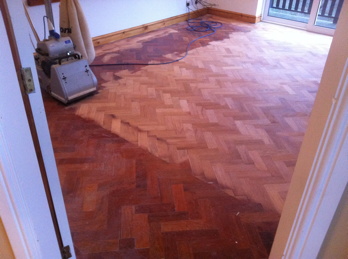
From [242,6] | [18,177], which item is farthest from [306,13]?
[18,177]

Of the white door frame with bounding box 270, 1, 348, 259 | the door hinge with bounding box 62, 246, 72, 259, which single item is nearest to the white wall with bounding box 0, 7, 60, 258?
the door hinge with bounding box 62, 246, 72, 259

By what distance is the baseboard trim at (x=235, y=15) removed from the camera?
219 inches

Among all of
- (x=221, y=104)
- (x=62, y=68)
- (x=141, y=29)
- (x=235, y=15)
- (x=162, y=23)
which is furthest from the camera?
(x=235, y=15)

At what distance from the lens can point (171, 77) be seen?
350 cm

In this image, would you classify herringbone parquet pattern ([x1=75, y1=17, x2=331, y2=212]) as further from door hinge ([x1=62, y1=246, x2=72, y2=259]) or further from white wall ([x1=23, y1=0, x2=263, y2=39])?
Answer: door hinge ([x1=62, y1=246, x2=72, y2=259])

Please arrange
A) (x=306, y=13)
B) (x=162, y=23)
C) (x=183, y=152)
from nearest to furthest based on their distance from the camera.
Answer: (x=183, y=152) < (x=162, y=23) < (x=306, y=13)

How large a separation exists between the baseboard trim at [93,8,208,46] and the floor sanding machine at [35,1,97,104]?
4.78 ft

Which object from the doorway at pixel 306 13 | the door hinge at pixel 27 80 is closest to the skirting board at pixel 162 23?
the doorway at pixel 306 13

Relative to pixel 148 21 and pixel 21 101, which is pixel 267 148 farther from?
pixel 148 21

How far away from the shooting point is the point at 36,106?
991 mm

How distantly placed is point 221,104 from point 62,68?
4.75 feet

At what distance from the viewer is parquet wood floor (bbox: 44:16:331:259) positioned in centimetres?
171

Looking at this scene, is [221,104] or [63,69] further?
[221,104]

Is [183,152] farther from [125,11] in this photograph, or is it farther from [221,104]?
[125,11]
